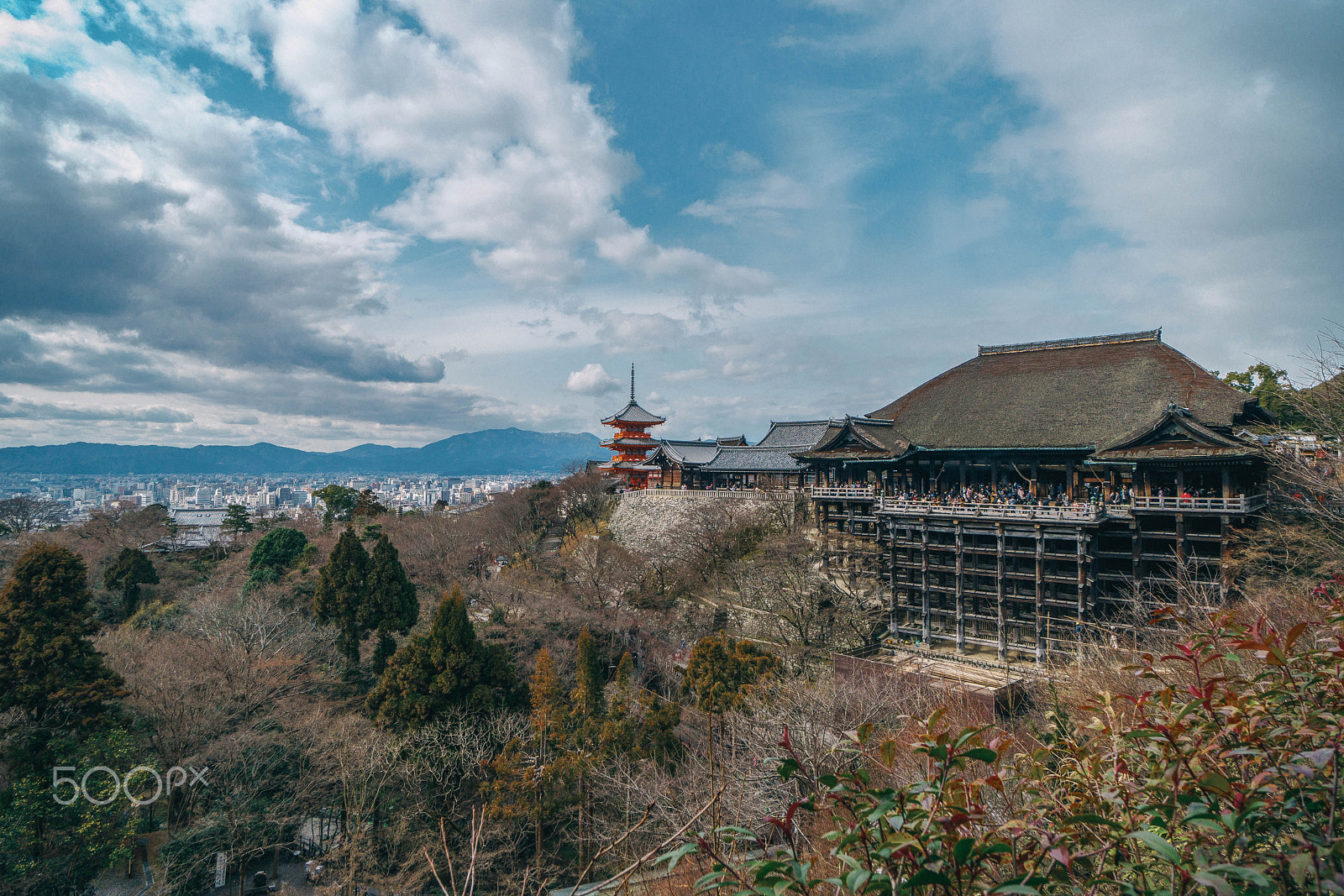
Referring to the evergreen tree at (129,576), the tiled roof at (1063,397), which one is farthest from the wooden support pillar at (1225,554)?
the evergreen tree at (129,576)

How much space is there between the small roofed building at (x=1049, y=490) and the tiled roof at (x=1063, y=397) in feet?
0.21

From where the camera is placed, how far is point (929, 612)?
72.4 ft

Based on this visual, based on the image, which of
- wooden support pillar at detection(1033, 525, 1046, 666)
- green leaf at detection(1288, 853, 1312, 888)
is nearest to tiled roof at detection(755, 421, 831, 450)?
wooden support pillar at detection(1033, 525, 1046, 666)

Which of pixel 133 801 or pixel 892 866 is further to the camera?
pixel 133 801

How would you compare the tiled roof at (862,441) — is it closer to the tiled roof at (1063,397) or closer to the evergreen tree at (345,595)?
the tiled roof at (1063,397)

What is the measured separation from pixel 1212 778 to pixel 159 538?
48.6 metres

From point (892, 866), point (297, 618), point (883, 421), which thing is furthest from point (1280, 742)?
point (297, 618)

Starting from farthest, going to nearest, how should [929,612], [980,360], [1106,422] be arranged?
[980,360] → [929,612] → [1106,422]

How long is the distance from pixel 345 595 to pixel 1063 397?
26.3 m

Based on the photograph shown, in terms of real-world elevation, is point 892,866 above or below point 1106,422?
below

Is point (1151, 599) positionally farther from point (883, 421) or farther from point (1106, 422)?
point (883, 421)

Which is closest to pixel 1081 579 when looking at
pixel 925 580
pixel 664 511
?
pixel 925 580

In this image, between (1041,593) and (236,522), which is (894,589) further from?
(236,522)

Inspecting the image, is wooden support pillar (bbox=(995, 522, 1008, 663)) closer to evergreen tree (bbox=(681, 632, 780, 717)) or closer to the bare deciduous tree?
evergreen tree (bbox=(681, 632, 780, 717))
